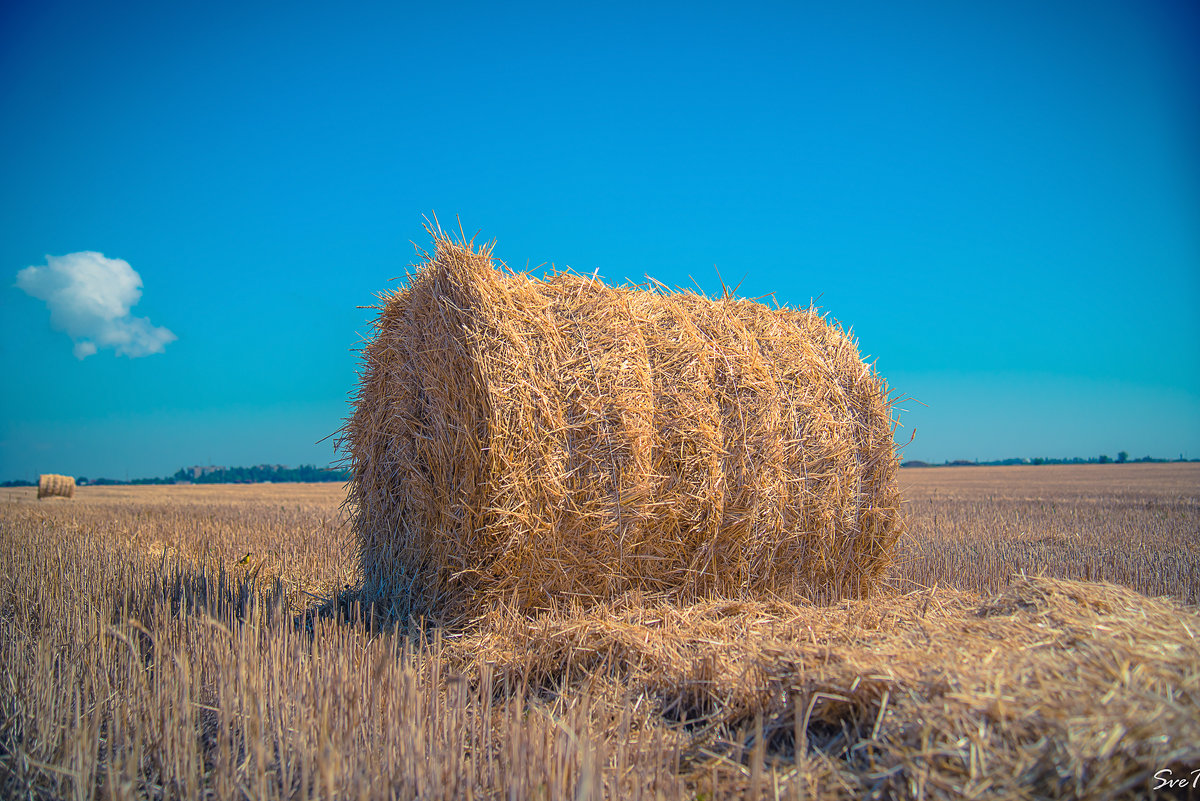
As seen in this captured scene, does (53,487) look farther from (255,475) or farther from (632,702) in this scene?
(255,475)

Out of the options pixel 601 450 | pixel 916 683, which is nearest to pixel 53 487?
pixel 601 450

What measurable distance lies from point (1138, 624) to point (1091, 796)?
53.8 inches

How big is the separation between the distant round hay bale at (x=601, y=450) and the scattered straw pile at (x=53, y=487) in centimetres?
2284

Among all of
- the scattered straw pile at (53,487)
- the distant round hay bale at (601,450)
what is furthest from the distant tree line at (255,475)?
the distant round hay bale at (601,450)

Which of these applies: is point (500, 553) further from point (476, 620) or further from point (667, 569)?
point (667, 569)

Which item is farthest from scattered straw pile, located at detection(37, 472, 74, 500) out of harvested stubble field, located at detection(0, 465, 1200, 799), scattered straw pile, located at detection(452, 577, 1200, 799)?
scattered straw pile, located at detection(452, 577, 1200, 799)

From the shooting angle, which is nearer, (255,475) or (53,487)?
(53,487)

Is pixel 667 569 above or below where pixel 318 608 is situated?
above

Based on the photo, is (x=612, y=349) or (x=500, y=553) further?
(x=612, y=349)

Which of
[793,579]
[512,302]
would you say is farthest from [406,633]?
[793,579]

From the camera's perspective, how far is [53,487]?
21297 mm

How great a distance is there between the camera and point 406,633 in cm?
414

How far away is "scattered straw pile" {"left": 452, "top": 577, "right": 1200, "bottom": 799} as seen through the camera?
1875 mm

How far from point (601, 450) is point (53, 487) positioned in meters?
25.1
